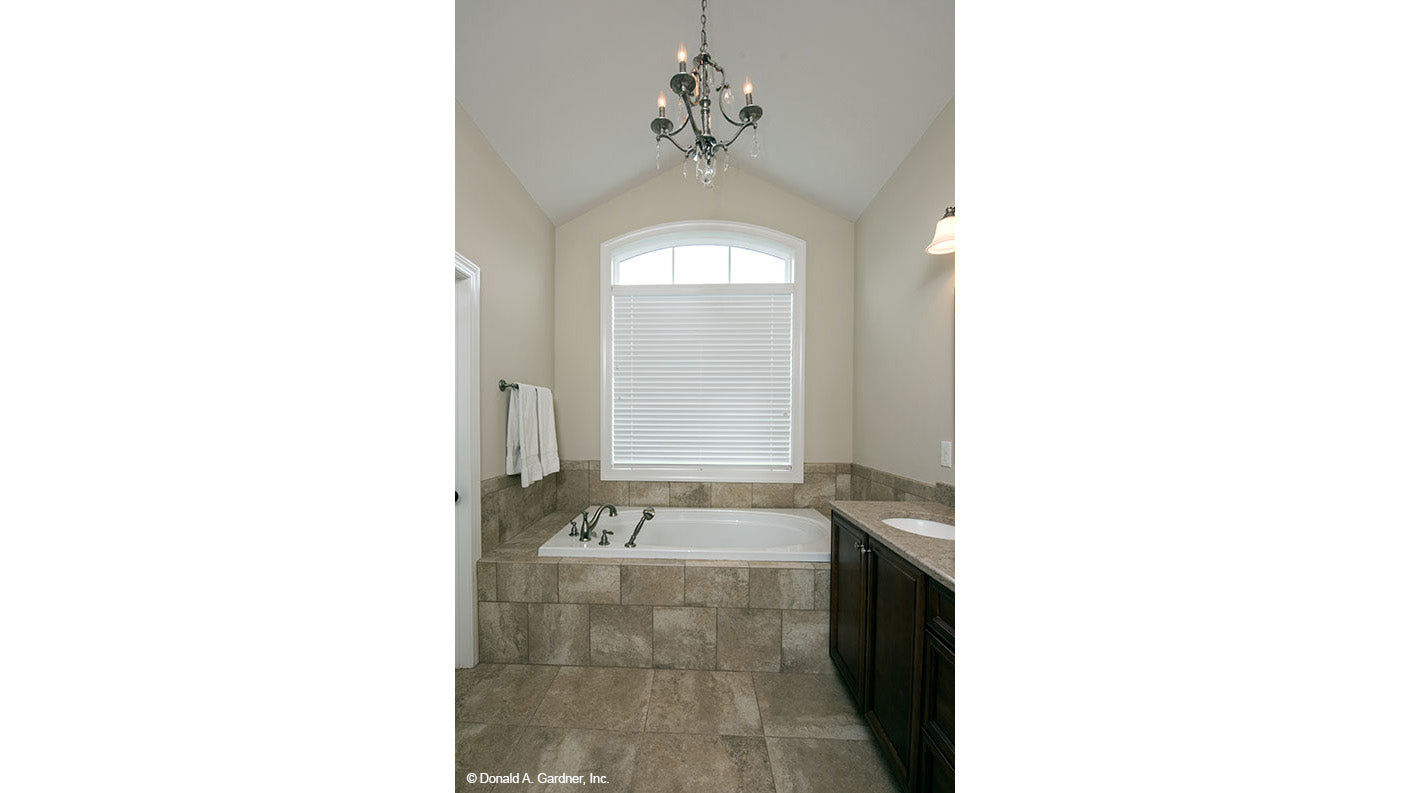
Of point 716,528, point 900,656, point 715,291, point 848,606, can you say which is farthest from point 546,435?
point 900,656

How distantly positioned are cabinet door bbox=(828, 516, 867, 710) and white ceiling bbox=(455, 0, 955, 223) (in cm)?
192

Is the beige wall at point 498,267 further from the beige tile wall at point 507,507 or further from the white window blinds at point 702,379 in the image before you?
the white window blinds at point 702,379

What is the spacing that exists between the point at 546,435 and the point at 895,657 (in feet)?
7.39

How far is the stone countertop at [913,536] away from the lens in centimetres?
133

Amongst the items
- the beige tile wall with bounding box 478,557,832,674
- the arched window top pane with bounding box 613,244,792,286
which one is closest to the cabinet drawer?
the beige tile wall with bounding box 478,557,832,674

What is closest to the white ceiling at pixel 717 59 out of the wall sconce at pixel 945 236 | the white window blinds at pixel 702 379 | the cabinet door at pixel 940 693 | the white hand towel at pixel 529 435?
the wall sconce at pixel 945 236

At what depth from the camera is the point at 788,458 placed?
359cm

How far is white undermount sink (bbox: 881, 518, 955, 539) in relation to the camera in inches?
72.9

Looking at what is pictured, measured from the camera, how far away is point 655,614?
2.40 m
